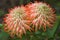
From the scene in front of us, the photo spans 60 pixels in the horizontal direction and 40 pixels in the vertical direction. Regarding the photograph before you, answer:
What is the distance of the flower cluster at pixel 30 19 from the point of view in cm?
95

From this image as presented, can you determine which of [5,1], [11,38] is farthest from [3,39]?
[5,1]

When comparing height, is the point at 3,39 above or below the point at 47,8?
below

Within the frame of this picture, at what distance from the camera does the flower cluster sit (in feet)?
3.10

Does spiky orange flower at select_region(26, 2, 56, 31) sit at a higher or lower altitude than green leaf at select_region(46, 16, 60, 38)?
higher

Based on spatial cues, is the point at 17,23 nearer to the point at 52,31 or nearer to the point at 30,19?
the point at 30,19

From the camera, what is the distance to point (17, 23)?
96 centimetres

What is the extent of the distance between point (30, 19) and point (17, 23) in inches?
2.4

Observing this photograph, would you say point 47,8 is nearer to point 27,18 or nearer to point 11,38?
point 27,18

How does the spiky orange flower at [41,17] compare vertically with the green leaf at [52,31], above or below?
above

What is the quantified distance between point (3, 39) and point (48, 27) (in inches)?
8.3

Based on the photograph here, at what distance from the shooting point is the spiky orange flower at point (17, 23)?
0.95 metres

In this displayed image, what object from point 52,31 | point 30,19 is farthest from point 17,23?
point 52,31

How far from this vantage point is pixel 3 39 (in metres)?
0.97

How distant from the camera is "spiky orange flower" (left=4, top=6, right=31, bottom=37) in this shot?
0.95m
